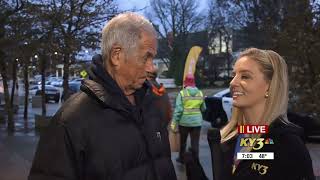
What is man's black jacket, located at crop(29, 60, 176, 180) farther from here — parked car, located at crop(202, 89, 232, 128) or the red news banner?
parked car, located at crop(202, 89, 232, 128)

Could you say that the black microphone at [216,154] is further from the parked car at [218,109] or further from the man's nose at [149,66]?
the parked car at [218,109]

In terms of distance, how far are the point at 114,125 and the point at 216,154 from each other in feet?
2.75

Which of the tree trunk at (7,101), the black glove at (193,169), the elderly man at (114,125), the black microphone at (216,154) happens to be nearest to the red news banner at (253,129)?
the black microphone at (216,154)

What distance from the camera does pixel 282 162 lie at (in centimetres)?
266

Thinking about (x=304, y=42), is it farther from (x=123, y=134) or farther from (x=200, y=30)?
(x=200, y=30)

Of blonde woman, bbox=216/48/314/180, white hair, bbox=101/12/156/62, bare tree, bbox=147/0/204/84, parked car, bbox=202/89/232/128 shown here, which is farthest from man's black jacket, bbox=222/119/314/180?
bare tree, bbox=147/0/204/84

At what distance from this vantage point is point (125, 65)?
234 cm

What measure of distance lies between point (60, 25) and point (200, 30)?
175ft

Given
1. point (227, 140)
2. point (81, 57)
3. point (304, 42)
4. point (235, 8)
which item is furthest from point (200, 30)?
point (227, 140)

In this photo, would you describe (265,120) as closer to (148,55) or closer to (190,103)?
(148,55)

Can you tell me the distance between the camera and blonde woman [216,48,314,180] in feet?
8.75

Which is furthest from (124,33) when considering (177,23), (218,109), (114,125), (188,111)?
(177,23)

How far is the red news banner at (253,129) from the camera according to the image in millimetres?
2766

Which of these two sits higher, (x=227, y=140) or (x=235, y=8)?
(x=235, y=8)
